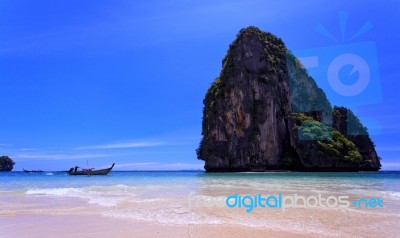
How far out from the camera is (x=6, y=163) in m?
107

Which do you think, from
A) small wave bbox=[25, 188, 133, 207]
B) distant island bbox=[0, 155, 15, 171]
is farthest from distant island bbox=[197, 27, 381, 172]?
distant island bbox=[0, 155, 15, 171]

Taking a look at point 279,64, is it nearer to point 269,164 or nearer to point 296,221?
point 269,164

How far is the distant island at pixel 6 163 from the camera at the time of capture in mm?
105562

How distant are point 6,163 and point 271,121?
90.8m

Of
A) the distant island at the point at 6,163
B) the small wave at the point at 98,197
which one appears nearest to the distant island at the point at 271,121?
the small wave at the point at 98,197

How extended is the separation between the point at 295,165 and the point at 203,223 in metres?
49.9

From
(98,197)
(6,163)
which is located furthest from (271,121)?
(6,163)

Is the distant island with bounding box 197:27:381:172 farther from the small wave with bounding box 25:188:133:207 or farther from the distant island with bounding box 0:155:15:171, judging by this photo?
the distant island with bounding box 0:155:15:171

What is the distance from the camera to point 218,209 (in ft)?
25.1

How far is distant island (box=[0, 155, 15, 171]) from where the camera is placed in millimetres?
105562

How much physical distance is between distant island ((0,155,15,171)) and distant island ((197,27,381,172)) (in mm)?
77308

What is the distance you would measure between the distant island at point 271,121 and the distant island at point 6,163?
254ft

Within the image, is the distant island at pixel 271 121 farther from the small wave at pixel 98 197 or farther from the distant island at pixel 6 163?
the distant island at pixel 6 163

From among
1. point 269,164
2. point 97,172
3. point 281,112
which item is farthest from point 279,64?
point 97,172
